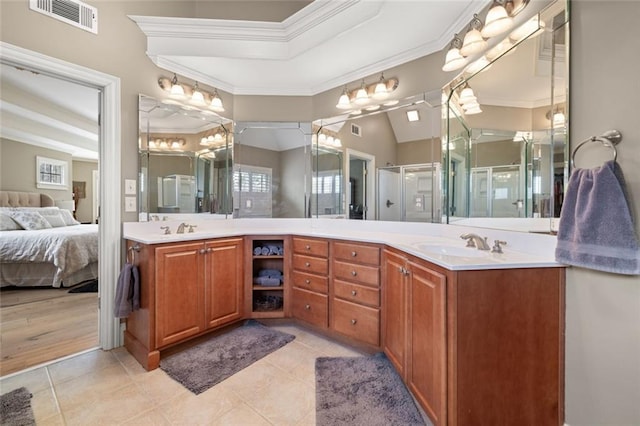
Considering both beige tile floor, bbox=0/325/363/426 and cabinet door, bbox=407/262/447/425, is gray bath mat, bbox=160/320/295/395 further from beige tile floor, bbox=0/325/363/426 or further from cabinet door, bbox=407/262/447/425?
cabinet door, bbox=407/262/447/425

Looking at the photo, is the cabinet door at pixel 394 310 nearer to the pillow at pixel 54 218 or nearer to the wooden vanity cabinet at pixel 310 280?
the wooden vanity cabinet at pixel 310 280

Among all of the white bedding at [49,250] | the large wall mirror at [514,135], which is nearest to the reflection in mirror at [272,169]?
the large wall mirror at [514,135]

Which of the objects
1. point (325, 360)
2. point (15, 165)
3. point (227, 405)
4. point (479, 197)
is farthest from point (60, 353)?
point (15, 165)

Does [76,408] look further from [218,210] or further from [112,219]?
[218,210]

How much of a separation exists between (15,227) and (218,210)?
3595 millimetres

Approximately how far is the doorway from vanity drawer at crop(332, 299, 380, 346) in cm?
87

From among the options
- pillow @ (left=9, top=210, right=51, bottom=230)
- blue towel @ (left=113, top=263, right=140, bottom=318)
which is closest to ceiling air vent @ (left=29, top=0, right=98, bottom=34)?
blue towel @ (left=113, top=263, right=140, bottom=318)

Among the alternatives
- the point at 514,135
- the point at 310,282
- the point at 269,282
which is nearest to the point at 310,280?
the point at 310,282

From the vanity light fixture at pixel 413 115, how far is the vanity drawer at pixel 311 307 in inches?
64.6

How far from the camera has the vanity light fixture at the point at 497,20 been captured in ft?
5.24

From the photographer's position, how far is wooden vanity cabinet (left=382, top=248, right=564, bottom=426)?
121 cm

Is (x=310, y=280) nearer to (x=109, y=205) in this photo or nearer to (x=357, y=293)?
(x=357, y=293)

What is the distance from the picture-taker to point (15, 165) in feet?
15.8

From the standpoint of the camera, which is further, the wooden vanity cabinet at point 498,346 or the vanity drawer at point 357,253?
the vanity drawer at point 357,253
